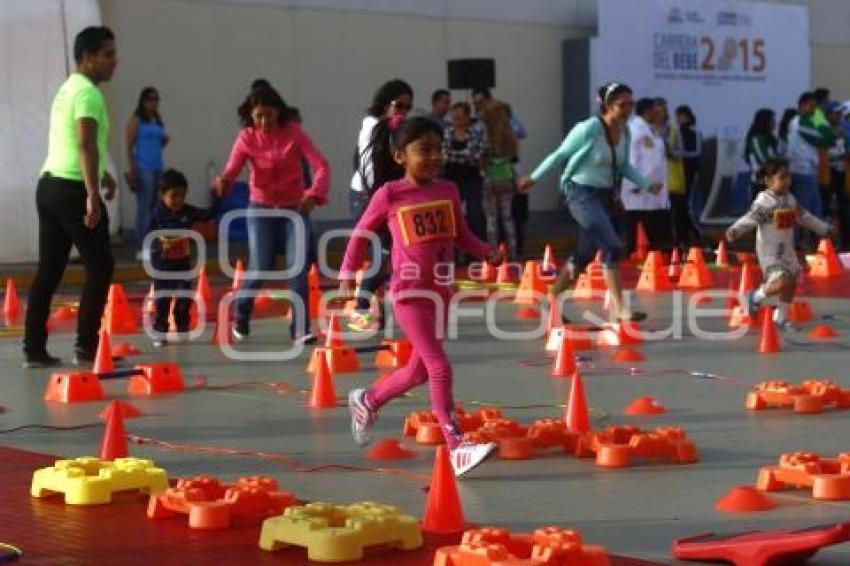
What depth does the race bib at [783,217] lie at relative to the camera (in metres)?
13.4

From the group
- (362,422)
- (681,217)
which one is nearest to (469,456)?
(362,422)

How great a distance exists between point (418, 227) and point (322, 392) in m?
2.03

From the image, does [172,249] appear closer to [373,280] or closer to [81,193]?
[373,280]

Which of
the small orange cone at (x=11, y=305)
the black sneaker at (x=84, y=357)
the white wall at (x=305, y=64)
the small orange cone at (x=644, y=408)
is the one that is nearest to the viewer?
the small orange cone at (x=644, y=408)

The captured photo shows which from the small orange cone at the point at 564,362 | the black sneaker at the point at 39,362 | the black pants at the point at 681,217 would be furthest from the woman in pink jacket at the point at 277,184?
the black pants at the point at 681,217

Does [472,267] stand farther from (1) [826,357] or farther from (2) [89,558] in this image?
(2) [89,558]

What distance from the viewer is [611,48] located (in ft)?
100

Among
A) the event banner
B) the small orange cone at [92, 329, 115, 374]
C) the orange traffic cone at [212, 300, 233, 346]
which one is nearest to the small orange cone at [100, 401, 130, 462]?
the small orange cone at [92, 329, 115, 374]

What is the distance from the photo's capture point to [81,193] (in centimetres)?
1188

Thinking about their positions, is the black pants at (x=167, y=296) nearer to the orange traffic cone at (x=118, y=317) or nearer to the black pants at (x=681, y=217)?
the orange traffic cone at (x=118, y=317)

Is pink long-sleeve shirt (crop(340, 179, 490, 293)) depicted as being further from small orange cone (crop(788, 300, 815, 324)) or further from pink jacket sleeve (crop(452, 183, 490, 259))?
small orange cone (crop(788, 300, 815, 324))

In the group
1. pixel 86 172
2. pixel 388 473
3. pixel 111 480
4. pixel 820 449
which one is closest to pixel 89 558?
pixel 111 480

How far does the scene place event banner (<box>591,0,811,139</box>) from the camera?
3067cm

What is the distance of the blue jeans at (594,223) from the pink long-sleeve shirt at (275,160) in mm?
2047
